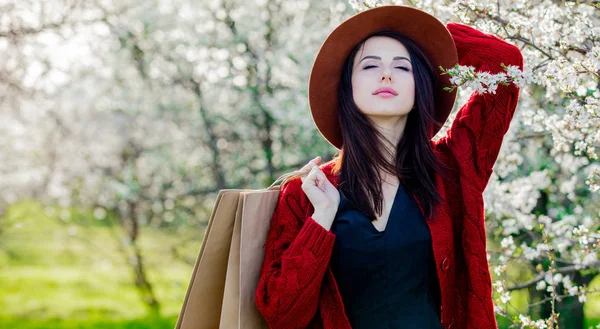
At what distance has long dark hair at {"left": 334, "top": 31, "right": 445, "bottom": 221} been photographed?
2.16 metres

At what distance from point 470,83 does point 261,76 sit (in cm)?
416

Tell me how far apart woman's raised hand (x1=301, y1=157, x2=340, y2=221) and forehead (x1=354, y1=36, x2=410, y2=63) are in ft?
1.40

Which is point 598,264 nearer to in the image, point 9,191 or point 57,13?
point 57,13

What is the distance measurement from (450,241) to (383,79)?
57 cm

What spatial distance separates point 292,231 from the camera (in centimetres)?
214

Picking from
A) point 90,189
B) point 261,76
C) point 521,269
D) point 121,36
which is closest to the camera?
point 521,269

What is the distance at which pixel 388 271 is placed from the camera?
2047mm

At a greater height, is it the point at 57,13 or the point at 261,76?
the point at 57,13

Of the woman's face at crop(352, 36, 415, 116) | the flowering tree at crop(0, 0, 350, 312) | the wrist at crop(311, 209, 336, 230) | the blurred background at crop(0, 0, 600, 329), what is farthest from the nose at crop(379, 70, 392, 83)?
the flowering tree at crop(0, 0, 350, 312)

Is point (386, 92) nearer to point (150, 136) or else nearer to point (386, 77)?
point (386, 77)

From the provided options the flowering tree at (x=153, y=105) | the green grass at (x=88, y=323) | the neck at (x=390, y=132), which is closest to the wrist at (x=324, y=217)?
the neck at (x=390, y=132)

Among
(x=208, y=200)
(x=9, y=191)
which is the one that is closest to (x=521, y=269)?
(x=208, y=200)

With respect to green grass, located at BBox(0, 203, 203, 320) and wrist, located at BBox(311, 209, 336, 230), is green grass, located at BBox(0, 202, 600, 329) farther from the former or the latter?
wrist, located at BBox(311, 209, 336, 230)

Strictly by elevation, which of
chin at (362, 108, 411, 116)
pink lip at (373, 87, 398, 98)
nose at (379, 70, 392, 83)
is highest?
nose at (379, 70, 392, 83)
